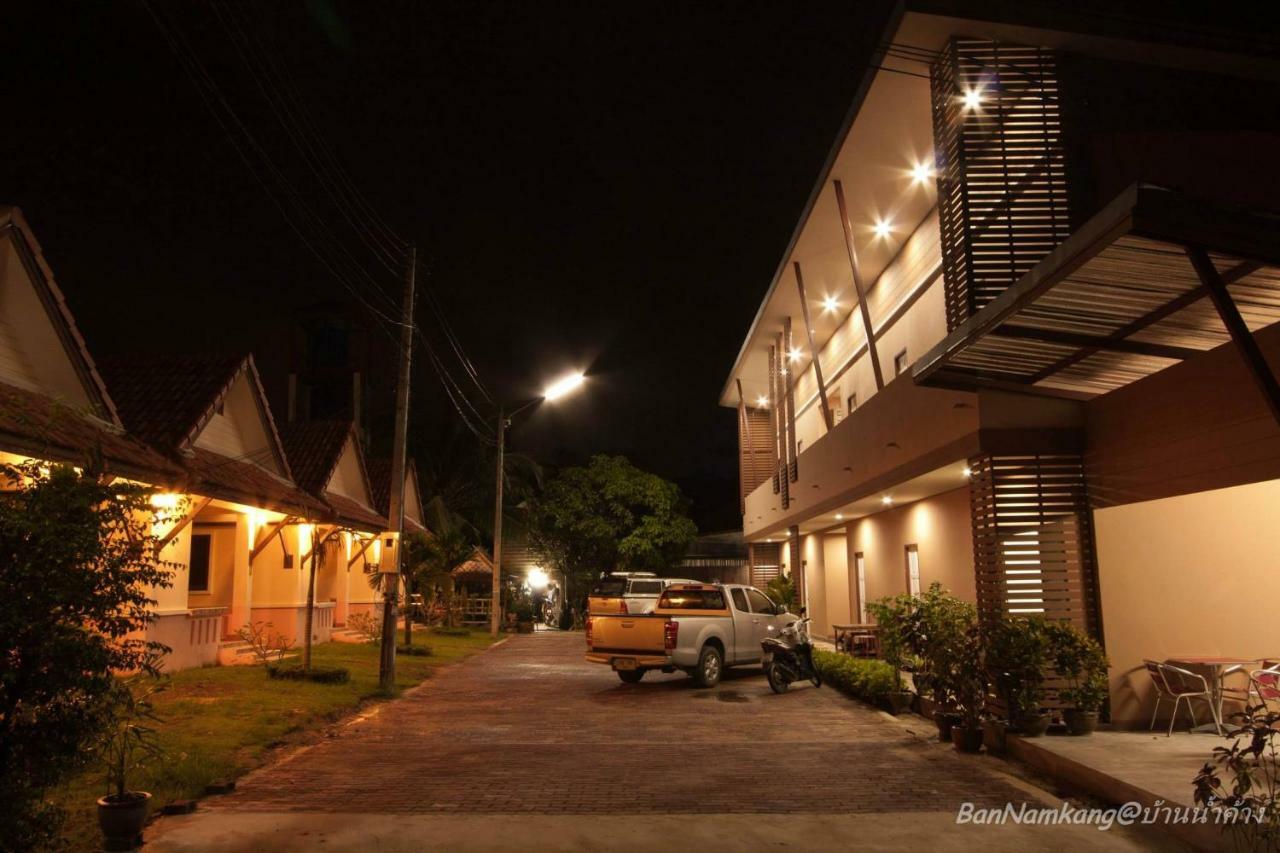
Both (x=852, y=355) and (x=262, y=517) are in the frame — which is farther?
(x=852, y=355)

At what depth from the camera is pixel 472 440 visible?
45000 millimetres

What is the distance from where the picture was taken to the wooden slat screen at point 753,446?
124 feet

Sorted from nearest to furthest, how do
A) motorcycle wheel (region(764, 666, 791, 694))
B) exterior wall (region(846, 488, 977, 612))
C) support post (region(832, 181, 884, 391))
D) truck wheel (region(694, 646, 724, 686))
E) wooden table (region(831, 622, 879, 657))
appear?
exterior wall (region(846, 488, 977, 612)) → motorcycle wheel (region(764, 666, 791, 694)) → truck wheel (region(694, 646, 724, 686)) → support post (region(832, 181, 884, 391)) → wooden table (region(831, 622, 879, 657))

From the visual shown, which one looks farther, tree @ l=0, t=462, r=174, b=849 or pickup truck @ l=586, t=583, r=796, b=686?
pickup truck @ l=586, t=583, r=796, b=686

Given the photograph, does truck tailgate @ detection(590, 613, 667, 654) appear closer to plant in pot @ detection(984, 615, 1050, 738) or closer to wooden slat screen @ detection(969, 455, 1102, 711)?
wooden slat screen @ detection(969, 455, 1102, 711)

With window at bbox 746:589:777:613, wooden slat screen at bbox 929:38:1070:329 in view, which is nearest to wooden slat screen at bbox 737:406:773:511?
window at bbox 746:589:777:613

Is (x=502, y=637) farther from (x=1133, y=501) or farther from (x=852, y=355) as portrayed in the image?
(x=1133, y=501)

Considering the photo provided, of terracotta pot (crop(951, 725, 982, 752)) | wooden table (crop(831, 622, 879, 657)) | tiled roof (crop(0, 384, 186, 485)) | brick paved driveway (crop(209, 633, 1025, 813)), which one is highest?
tiled roof (crop(0, 384, 186, 485))

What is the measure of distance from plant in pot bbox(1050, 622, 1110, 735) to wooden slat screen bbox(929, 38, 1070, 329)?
416 centimetres

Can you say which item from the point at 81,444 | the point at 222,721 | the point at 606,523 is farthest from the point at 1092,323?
the point at 606,523

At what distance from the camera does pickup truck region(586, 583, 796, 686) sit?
56.5 feet

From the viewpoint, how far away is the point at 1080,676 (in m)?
10.6

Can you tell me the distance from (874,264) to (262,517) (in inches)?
577

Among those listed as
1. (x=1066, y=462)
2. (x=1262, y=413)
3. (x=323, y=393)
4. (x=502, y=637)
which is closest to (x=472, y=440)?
(x=323, y=393)
